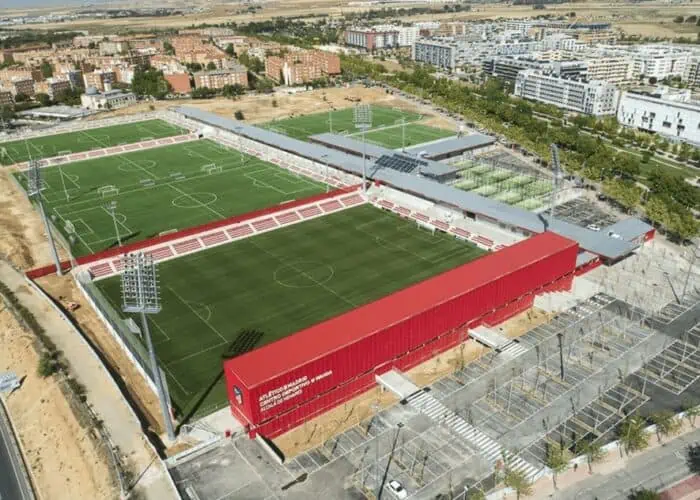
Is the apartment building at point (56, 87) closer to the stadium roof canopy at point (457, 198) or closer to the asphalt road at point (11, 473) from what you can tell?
the stadium roof canopy at point (457, 198)

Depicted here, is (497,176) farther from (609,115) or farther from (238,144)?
(609,115)

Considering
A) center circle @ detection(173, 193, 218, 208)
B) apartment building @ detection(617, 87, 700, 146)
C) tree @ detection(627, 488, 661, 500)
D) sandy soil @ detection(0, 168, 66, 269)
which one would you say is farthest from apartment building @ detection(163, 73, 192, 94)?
tree @ detection(627, 488, 661, 500)

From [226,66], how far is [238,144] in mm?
100986

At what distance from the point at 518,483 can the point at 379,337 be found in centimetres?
1361

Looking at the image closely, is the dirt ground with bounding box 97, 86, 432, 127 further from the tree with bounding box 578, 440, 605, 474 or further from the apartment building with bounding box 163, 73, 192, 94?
the tree with bounding box 578, 440, 605, 474

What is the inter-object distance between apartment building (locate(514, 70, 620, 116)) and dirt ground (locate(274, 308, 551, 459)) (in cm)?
10446

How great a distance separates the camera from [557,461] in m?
33.8

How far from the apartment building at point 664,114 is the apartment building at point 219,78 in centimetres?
11090

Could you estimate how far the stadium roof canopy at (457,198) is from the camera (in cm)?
6043

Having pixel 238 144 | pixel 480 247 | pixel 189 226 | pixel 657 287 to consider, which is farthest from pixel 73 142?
pixel 657 287

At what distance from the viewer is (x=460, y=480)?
34.1 metres

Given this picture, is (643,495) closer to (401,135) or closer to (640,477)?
(640,477)

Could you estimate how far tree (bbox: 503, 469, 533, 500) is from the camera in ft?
106

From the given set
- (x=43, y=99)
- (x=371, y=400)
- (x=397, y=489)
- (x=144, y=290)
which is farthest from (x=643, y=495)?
(x=43, y=99)
